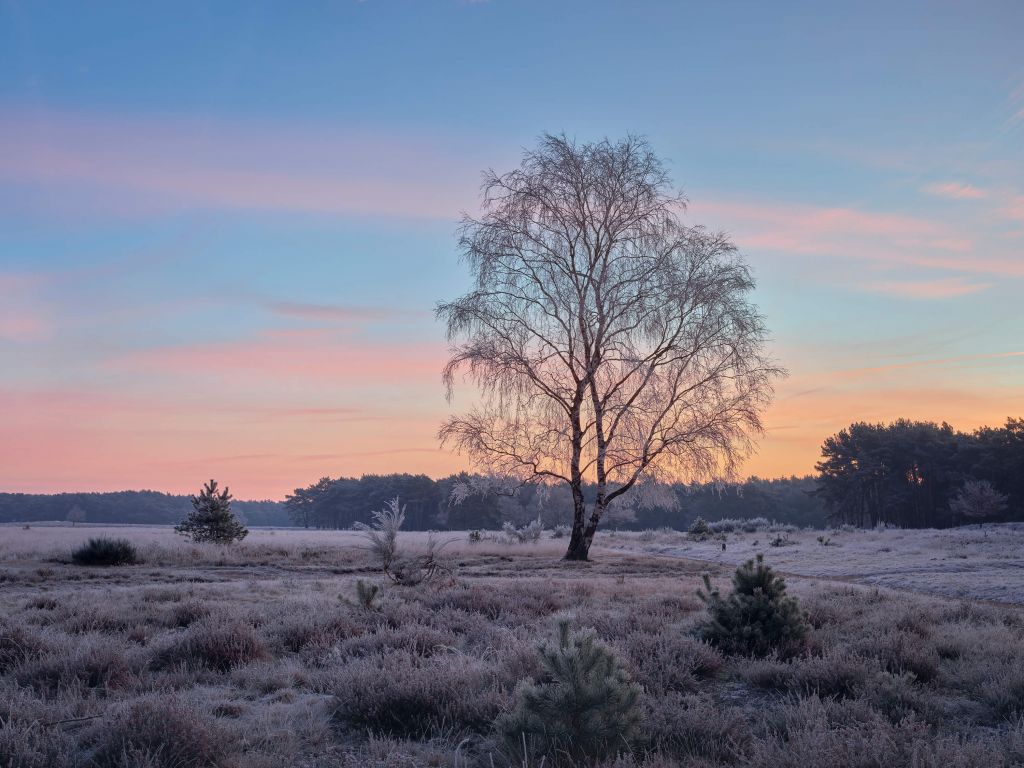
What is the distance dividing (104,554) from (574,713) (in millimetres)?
21833

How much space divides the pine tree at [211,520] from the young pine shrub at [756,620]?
25170 millimetres

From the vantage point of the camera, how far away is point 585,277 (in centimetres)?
2409

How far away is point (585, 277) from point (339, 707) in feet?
65.9

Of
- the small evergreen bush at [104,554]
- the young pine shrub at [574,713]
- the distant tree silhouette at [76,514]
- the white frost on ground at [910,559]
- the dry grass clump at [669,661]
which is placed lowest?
the distant tree silhouette at [76,514]

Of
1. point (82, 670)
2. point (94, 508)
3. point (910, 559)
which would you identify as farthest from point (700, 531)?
point (94, 508)

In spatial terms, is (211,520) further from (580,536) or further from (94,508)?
(94,508)

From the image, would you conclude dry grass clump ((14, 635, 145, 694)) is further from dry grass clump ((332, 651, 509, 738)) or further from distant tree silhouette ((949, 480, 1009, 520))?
distant tree silhouette ((949, 480, 1009, 520))

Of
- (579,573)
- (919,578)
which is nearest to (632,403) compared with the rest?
(579,573)

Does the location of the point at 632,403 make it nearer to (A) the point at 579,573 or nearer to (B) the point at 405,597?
(A) the point at 579,573

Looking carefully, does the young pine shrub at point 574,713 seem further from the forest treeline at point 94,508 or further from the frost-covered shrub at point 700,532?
the forest treeline at point 94,508

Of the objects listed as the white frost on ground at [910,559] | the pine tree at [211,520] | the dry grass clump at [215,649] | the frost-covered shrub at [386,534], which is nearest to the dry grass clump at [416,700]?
the dry grass clump at [215,649]

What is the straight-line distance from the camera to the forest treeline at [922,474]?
53.7 metres

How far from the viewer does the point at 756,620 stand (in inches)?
315

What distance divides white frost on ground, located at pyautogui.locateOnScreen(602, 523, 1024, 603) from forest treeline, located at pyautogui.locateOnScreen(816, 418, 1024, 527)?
707 inches
